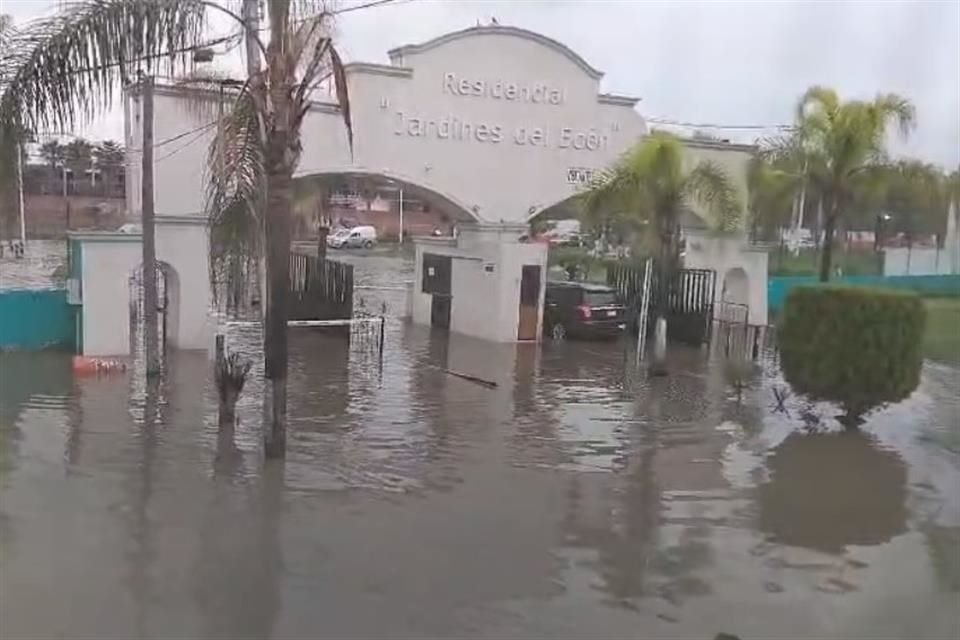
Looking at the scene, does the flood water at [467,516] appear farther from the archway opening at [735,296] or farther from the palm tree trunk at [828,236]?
the archway opening at [735,296]

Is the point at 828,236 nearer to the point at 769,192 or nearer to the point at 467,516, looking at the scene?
the point at 769,192

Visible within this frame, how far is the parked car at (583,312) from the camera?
22.5 m

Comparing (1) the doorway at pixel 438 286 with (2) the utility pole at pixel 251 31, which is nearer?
(2) the utility pole at pixel 251 31

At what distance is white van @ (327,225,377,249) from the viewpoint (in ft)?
193

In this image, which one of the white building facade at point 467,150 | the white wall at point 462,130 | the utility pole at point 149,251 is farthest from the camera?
the white wall at point 462,130

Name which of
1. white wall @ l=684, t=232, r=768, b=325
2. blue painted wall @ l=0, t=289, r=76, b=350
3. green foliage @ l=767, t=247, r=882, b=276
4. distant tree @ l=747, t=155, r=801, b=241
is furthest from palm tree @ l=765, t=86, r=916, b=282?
blue painted wall @ l=0, t=289, r=76, b=350

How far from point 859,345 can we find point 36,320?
13603mm

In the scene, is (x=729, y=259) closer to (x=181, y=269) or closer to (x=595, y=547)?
(x=181, y=269)

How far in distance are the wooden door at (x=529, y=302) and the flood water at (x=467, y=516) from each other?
22.3 feet

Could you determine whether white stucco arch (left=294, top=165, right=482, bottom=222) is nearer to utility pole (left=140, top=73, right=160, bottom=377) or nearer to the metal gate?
the metal gate

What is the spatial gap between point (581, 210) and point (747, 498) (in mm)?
11277

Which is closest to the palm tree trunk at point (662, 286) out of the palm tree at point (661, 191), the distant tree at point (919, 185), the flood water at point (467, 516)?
the palm tree at point (661, 191)

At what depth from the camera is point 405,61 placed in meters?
21.1

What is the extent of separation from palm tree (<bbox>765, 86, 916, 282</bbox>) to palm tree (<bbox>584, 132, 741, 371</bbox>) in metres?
2.58
